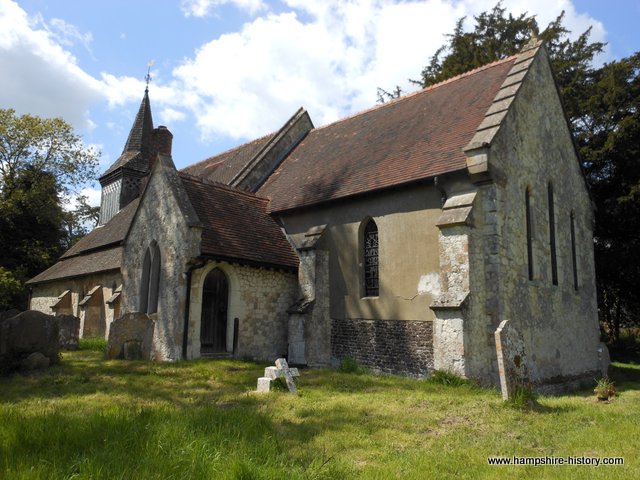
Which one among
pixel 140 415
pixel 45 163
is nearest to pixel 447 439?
pixel 140 415

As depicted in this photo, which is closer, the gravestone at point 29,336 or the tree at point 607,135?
the gravestone at point 29,336

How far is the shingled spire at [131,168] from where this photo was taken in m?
28.5

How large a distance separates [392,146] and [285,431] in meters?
11.3

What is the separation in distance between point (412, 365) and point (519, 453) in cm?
663

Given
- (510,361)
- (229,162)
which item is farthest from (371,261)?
(229,162)

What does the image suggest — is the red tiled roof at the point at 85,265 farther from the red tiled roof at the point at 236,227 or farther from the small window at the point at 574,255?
the small window at the point at 574,255

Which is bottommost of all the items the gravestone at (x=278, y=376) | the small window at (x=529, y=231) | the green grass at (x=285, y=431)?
the green grass at (x=285, y=431)

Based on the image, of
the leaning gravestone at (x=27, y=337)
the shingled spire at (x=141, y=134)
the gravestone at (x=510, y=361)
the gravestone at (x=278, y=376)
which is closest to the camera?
the gravestone at (x=510, y=361)

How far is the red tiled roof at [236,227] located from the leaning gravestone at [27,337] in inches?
164

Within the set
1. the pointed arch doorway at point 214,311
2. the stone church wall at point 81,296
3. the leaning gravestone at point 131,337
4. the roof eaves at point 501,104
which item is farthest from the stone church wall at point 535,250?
the stone church wall at point 81,296

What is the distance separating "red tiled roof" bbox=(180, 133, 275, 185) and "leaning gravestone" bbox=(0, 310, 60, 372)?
10.4 metres

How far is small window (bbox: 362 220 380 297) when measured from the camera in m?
14.3

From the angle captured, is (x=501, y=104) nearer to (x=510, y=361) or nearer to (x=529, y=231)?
(x=529, y=231)

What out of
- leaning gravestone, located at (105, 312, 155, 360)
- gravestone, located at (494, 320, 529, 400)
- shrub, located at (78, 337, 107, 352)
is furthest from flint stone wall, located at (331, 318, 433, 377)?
shrub, located at (78, 337, 107, 352)
